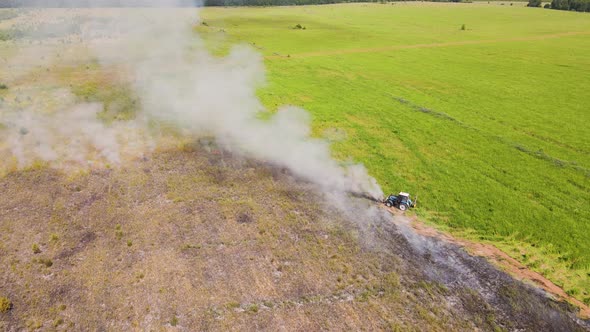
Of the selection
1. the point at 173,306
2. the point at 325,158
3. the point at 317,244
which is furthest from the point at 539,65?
the point at 173,306

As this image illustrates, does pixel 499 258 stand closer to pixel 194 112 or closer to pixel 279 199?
pixel 279 199

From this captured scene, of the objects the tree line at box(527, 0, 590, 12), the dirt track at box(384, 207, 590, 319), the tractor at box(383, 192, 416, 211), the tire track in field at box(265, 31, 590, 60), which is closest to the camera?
the dirt track at box(384, 207, 590, 319)

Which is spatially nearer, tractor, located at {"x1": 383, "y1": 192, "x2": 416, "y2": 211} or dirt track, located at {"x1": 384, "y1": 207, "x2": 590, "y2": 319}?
dirt track, located at {"x1": 384, "y1": 207, "x2": 590, "y2": 319}

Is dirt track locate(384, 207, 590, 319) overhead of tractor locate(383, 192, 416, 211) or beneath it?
beneath

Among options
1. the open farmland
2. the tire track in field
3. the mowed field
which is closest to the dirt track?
the open farmland

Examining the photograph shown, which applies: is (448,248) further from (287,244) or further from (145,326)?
(145,326)

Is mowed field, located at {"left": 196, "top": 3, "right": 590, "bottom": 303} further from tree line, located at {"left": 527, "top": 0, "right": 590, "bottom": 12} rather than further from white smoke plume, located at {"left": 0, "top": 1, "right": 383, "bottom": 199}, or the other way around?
tree line, located at {"left": 527, "top": 0, "right": 590, "bottom": 12}
